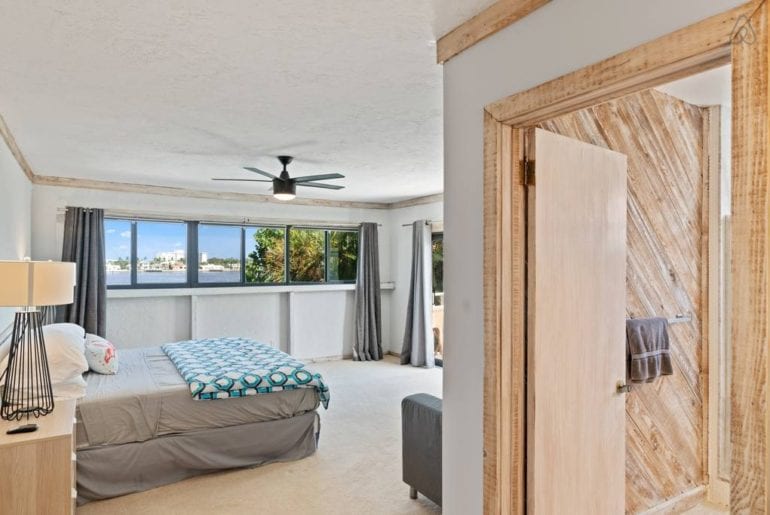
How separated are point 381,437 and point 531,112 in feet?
11.0

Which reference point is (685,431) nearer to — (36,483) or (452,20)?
(452,20)

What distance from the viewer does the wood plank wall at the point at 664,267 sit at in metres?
2.51

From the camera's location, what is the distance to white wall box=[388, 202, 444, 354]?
743 cm

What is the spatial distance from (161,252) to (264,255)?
140cm

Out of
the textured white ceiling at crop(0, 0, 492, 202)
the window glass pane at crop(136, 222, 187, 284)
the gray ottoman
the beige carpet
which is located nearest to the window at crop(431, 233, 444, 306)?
the textured white ceiling at crop(0, 0, 492, 202)

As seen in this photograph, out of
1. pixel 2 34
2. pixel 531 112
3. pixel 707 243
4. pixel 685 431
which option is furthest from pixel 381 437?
pixel 2 34

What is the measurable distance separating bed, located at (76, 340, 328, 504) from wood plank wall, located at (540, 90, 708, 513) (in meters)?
2.37

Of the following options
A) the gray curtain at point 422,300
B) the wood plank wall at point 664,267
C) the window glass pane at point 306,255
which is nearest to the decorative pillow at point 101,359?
the window glass pane at point 306,255

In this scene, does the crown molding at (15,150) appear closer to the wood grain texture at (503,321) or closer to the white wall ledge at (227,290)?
the white wall ledge at (227,290)

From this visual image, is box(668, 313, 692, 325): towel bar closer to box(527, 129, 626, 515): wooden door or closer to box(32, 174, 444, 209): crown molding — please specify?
box(527, 129, 626, 515): wooden door

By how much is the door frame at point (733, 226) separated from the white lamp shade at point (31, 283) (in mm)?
2152

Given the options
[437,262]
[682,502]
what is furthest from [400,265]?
[682,502]

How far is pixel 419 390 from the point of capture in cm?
562

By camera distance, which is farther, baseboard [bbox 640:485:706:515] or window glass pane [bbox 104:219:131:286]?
window glass pane [bbox 104:219:131:286]
